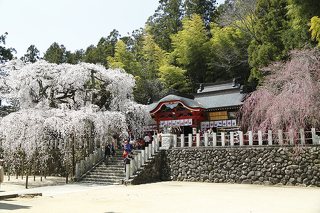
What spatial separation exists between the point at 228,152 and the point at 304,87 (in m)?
4.40

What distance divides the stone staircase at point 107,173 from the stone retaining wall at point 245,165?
2259 mm

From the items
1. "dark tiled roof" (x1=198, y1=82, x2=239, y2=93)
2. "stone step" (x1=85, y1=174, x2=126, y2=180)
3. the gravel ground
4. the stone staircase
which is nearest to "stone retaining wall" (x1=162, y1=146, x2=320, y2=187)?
the stone staircase

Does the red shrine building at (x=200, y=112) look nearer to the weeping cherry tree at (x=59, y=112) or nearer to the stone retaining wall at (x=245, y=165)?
the weeping cherry tree at (x=59, y=112)

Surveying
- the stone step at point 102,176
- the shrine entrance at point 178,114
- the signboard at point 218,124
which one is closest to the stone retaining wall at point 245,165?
the stone step at point 102,176

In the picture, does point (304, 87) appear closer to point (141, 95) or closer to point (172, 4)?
point (141, 95)

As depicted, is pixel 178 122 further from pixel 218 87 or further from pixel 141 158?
pixel 141 158

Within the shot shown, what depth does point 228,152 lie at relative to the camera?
15844 millimetres

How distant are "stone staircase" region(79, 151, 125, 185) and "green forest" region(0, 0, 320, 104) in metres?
9.31

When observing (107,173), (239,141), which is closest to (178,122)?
(239,141)

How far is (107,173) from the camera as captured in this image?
54.4 feet

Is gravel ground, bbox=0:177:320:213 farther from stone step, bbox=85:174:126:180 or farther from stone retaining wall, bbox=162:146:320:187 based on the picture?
stone step, bbox=85:174:126:180

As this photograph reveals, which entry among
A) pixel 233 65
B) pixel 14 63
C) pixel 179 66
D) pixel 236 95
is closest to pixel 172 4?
pixel 179 66

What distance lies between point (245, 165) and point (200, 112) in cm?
952

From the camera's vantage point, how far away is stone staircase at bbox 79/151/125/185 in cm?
1582
